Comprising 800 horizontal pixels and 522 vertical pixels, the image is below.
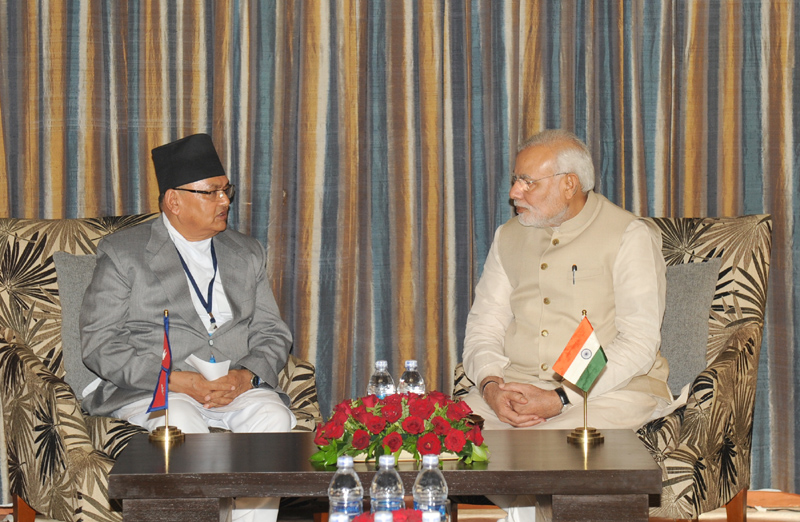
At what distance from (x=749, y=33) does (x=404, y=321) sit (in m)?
2.10

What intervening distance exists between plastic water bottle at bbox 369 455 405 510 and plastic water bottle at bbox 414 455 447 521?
0.05 m

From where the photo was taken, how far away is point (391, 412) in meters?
2.43

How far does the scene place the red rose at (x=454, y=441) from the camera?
2381mm

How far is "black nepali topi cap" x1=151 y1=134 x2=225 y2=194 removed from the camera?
3562 millimetres

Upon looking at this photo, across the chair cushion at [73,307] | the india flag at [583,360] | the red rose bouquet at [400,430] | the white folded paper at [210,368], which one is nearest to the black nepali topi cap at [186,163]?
the chair cushion at [73,307]

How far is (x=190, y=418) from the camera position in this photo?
127 inches

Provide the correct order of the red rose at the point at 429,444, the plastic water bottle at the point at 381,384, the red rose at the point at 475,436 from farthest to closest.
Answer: the plastic water bottle at the point at 381,384 < the red rose at the point at 475,436 < the red rose at the point at 429,444

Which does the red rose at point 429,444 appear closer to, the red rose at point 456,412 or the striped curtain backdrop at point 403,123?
the red rose at point 456,412

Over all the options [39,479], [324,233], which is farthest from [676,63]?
[39,479]

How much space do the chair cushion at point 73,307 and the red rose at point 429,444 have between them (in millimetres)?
1753

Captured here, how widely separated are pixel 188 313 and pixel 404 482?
148 cm

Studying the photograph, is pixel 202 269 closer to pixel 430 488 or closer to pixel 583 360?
pixel 583 360

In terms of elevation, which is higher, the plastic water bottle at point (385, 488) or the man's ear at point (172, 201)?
the man's ear at point (172, 201)

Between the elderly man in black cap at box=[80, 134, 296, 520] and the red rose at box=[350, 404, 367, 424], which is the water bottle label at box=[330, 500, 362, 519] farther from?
the elderly man in black cap at box=[80, 134, 296, 520]
